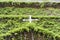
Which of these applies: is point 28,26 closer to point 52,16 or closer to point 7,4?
point 52,16

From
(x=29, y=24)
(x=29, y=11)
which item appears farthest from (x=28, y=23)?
(x=29, y=11)

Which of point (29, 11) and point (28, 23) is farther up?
point (29, 11)

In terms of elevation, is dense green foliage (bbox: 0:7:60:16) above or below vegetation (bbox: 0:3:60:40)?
above

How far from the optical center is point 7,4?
5.27 m

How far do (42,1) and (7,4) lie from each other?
93 centimetres

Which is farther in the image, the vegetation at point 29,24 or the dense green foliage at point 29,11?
the dense green foliage at point 29,11

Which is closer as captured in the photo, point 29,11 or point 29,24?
point 29,24

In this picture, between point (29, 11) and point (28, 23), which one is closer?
point (28, 23)

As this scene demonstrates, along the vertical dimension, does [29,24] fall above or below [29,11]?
below

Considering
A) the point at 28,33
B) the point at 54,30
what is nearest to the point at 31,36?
the point at 28,33

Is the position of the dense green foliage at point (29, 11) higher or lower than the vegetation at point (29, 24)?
higher

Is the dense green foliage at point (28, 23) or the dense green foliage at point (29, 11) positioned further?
the dense green foliage at point (29, 11)

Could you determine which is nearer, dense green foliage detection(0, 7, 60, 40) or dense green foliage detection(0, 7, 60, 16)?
dense green foliage detection(0, 7, 60, 40)

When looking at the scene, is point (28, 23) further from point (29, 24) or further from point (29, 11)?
point (29, 11)
